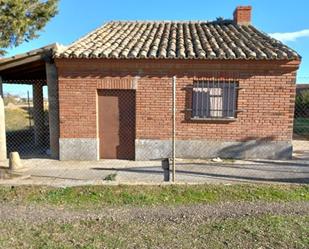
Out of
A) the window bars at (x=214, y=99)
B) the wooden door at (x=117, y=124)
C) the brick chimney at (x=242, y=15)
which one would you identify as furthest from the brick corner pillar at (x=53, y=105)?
the brick chimney at (x=242, y=15)

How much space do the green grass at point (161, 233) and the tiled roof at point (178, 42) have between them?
521 centimetres

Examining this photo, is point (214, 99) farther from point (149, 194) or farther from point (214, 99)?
point (149, 194)

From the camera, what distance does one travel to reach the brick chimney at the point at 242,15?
12315 mm

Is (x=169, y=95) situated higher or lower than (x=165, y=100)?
higher

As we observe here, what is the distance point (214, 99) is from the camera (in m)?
9.30

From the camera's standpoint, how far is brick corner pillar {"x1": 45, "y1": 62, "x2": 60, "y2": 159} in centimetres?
945

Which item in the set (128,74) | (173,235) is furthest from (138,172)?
(173,235)

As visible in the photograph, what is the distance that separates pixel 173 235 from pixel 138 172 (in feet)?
11.8

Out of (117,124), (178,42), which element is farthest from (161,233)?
(178,42)

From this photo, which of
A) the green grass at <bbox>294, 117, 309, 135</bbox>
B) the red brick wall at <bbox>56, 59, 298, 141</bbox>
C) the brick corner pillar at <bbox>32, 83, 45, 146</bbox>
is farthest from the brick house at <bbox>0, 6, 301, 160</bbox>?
the green grass at <bbox>294, 117, 309, 135</bbox>

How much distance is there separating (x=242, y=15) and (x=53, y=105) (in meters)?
8.14

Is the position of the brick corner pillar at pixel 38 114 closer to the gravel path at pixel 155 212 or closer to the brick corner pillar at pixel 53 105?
the brick corner pillar at pixel 53 105

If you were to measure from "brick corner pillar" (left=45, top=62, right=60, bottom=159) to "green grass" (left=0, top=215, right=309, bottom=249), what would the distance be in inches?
195

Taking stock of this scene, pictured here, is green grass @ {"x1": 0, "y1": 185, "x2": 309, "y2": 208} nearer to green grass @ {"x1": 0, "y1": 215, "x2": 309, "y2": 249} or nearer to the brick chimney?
green grass @ {"x1": 0, "y1": 215, "x2": 309, "y2": 249}
